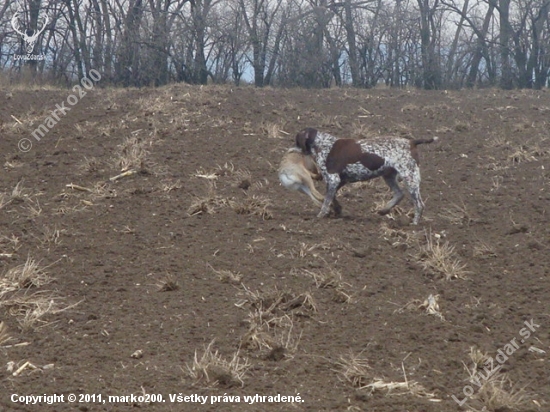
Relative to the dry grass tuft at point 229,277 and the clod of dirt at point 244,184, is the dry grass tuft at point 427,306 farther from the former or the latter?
the clod of dirt at point 244,184

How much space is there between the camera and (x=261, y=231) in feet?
25.9

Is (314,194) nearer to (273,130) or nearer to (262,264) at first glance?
(262,264)

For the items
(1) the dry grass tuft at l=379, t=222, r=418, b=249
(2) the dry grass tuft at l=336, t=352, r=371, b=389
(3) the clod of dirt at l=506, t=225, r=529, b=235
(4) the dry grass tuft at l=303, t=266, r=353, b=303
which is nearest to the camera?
(2) the dry grass tuft at l=336, t=352, r=371, b=389

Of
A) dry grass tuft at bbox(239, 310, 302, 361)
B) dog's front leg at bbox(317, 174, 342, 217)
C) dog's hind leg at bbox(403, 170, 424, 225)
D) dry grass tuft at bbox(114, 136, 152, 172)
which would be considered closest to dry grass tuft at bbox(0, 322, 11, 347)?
dry grass tuft at bbox(239, 310, 302, 361)

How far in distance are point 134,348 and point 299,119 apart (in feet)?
26.5

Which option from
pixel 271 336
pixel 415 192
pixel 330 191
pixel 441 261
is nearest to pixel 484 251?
pixel 441 261

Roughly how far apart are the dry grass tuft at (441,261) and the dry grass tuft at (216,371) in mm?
2366

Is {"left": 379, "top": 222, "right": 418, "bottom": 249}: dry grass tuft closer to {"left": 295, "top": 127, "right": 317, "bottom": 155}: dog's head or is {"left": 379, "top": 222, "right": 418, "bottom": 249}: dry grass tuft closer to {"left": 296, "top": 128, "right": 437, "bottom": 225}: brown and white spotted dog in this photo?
{"left": 296, "top": 128, "right": 437, "bottom": 225}: brown and white spotted dog

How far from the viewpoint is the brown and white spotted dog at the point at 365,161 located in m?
8.29

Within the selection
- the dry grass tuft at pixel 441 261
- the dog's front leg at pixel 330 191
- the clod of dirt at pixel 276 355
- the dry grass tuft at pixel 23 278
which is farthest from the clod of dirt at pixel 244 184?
the clod of dirt at pixel 276 355

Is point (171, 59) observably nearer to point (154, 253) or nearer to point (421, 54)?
point (421, 54)

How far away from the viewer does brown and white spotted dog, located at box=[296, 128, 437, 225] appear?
27.2ft

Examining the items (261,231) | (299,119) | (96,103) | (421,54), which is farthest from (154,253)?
(421,54)

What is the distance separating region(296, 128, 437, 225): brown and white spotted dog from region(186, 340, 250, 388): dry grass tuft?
372cm
